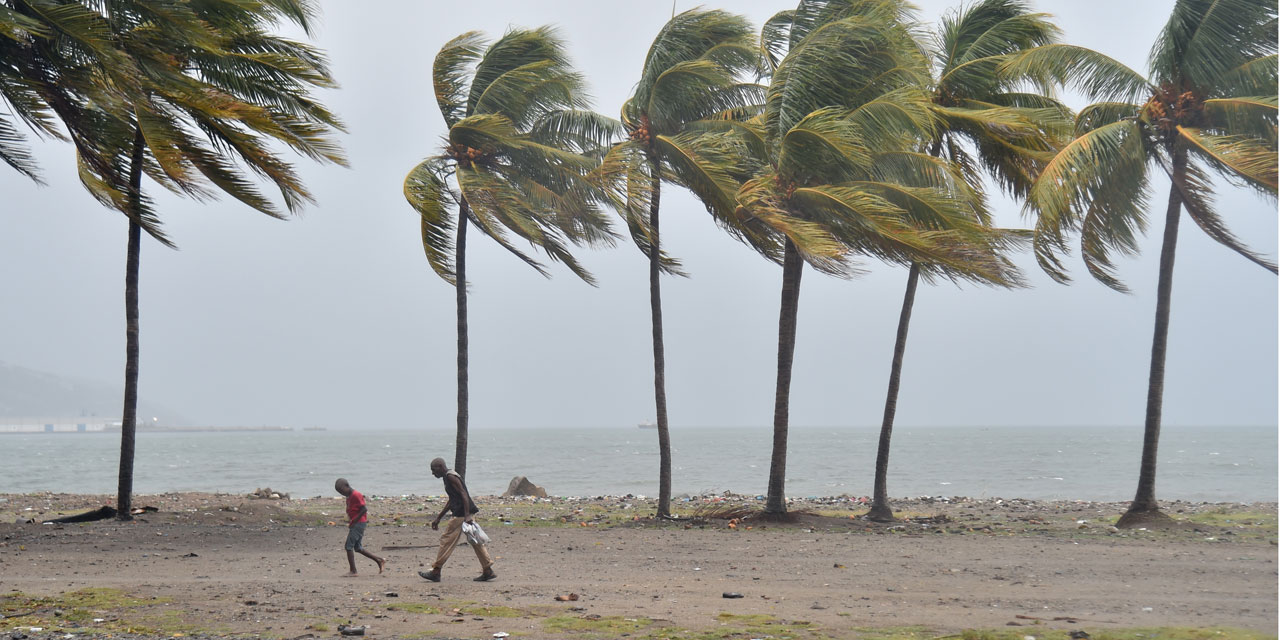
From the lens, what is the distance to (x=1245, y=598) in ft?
16.9

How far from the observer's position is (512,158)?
18.6m

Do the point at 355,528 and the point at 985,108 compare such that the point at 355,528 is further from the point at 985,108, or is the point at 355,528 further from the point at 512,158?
the point at 985,108

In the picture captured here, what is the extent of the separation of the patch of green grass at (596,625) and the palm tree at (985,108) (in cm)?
929

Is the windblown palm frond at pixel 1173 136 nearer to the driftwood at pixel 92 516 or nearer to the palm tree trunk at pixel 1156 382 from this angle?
the palm tree trunk at pixel 1156 382

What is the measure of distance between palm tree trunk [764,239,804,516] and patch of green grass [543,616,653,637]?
869 cm

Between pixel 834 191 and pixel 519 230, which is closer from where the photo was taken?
pixel 834 191

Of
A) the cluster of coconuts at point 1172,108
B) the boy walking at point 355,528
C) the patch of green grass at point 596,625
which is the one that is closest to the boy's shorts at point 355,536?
the boy walking at point 355,528

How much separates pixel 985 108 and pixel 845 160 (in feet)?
11.7

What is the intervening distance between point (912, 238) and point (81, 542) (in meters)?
12.4

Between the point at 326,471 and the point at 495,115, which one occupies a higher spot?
the point at 495,115

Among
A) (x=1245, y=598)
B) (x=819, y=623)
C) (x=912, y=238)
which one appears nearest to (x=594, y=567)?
(x=819, y=623)

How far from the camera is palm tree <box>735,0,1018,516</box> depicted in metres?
13.4

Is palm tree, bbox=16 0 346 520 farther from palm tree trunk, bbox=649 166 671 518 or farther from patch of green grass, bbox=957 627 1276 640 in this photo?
patch of green grass, bbox=957 627 1276 640

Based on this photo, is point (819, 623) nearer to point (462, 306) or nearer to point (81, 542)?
point (81, 542)
